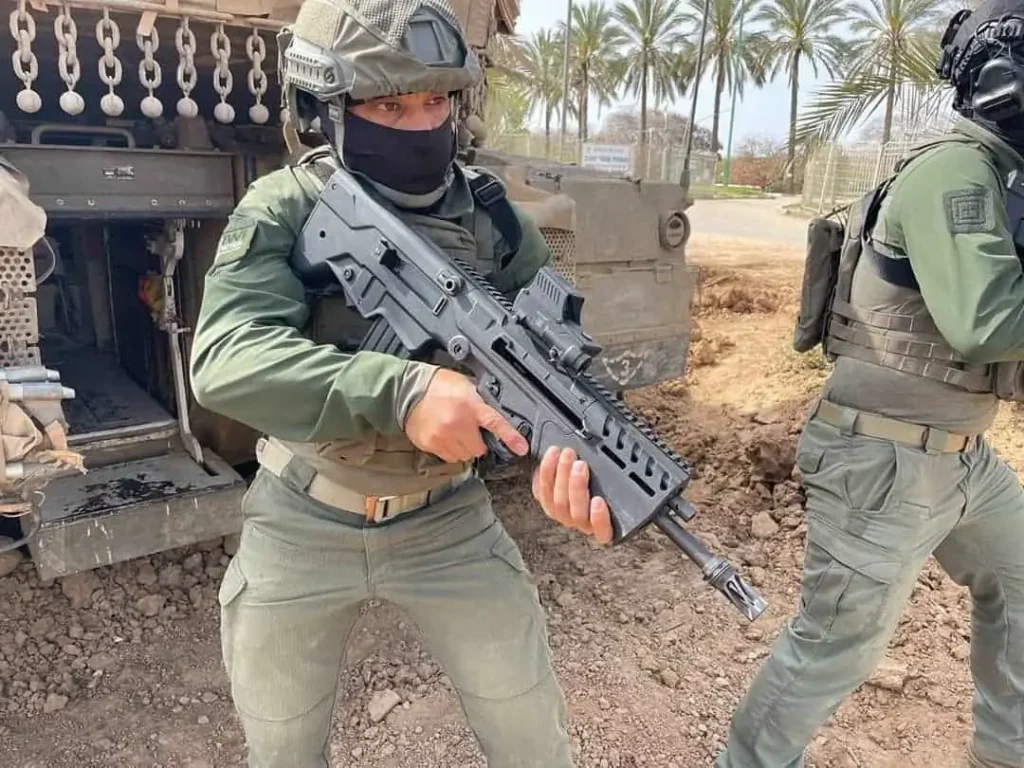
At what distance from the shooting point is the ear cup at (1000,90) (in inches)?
78.4

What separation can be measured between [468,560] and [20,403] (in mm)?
1059

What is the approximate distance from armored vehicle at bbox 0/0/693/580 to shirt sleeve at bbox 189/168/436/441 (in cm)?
74

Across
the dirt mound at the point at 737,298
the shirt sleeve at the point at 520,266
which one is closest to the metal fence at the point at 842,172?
the dirt mound at the point at 737,298

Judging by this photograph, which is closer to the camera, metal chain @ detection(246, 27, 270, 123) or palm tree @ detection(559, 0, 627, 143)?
metal chain @ detection(246, 27, 270, 123)

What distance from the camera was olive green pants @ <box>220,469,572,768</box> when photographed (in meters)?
1.75

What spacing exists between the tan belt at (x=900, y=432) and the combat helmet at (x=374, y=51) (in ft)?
3.72

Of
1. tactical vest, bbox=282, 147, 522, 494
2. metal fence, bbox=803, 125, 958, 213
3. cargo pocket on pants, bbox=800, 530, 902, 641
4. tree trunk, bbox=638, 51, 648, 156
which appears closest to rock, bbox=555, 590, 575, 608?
cargo pocket on pants, bbox=800, 530, 902, 641

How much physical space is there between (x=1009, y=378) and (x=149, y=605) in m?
2.53

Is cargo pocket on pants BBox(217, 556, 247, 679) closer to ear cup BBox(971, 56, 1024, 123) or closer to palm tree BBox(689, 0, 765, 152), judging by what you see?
ear cup BBox(971, 56, 1024, 123)

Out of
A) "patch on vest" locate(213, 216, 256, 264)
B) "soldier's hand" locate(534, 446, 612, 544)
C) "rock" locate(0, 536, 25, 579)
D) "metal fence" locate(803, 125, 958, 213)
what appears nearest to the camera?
"soldier's hand" locate(534, 446, 612, 544)

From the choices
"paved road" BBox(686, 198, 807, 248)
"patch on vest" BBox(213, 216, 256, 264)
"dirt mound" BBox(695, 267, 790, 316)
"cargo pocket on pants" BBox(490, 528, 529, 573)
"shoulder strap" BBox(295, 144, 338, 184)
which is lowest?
"paved road" BBox(686, 198, 807, 248)

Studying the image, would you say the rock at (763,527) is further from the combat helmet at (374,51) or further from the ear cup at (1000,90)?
the combat helmet at (374,51)

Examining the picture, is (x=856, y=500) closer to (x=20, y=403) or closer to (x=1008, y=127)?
(x=1008, y=127)

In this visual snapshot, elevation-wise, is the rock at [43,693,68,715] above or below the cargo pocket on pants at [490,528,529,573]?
below
